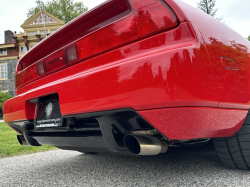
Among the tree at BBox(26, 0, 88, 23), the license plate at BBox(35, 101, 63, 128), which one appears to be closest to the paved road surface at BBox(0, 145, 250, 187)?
the license plate at BBox(35, 101, 63, 128)

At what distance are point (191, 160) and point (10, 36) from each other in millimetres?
29613

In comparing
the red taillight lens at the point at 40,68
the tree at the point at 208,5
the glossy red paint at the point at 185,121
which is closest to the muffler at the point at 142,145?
the glossy red paint at the point at 185,121

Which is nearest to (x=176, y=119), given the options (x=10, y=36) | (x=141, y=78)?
(x=141, y=78)

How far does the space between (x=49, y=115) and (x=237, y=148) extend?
1399mm

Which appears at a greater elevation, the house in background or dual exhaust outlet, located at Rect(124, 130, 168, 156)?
the house in background

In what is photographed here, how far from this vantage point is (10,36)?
88.3 ft

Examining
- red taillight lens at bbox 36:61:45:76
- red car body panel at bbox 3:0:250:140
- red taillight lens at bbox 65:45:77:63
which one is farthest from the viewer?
red taillight lens at bbox 36:61:45:76

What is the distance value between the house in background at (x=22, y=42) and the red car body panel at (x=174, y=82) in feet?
80.4

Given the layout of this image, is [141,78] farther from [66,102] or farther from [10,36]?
[10,36]

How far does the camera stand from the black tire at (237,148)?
61.3 inches

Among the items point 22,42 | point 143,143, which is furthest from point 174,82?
point 22,42

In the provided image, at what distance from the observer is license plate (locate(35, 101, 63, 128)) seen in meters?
1.62

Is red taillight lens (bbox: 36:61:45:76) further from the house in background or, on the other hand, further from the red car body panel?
the house in background

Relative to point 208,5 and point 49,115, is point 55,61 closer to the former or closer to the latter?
point 49,115
